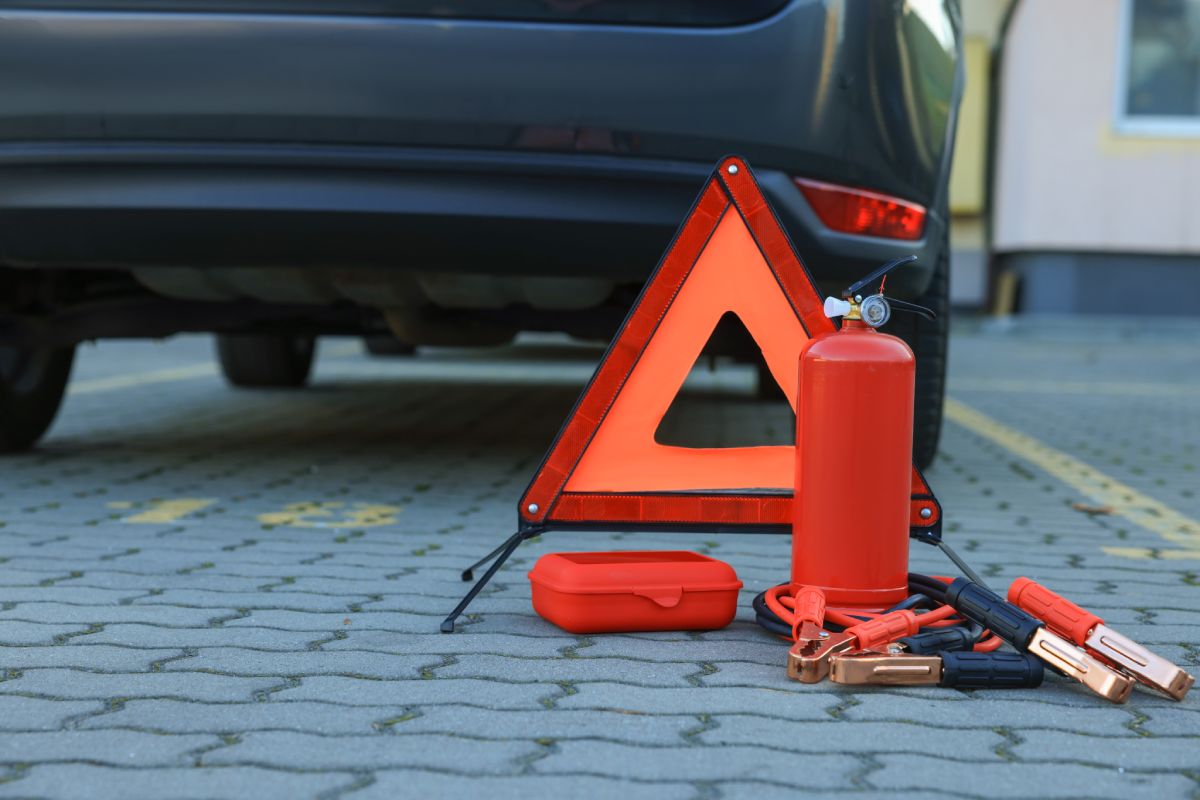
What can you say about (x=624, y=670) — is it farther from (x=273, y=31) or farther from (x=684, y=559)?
(x=273, y=31)

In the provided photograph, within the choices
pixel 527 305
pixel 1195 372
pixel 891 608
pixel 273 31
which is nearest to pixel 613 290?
pixel 527 305

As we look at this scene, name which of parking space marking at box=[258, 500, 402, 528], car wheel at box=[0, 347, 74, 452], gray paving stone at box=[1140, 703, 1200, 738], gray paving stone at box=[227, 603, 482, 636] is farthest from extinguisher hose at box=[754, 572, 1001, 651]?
car wheel at box=[0, 347, 74, 452]

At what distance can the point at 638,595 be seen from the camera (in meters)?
2.46

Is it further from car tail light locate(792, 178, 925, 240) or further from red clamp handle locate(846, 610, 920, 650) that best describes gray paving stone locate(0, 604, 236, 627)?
car tail light locate(792, 178, 925, 240)

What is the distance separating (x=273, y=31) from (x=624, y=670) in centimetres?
174

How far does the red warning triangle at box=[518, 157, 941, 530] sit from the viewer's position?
2582mm

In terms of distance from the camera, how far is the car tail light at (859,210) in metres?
3.28

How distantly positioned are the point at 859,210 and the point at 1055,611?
1.30 m

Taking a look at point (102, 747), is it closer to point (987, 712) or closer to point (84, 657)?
point (84, 657)

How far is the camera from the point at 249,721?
196 centimetres

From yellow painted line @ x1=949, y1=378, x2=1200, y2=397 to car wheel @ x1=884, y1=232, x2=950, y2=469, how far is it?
4.44 metres

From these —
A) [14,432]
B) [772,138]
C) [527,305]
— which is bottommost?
[14,432]

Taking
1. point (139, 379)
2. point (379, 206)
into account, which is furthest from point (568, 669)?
point (139, 379)

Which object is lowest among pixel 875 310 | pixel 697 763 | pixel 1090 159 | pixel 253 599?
pixel 253 599
